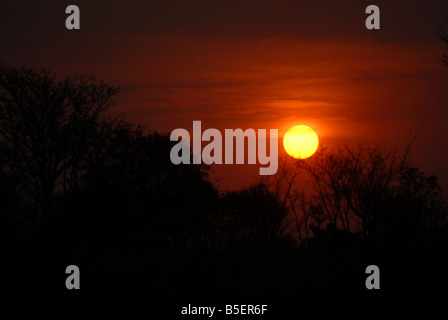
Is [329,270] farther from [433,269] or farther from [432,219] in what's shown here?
[432,219]

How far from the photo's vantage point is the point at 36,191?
3716cm

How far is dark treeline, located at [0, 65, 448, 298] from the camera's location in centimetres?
1875

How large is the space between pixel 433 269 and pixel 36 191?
26.7m

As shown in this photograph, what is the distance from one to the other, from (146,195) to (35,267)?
2145cm

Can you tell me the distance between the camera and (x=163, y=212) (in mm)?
40812

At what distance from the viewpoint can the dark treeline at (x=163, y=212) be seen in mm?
18750

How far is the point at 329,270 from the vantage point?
59.8 feet

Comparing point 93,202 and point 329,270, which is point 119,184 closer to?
point 93,202
